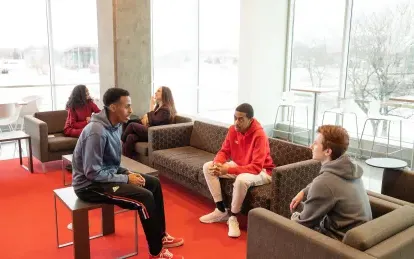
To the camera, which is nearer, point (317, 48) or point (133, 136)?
point (133, 136)

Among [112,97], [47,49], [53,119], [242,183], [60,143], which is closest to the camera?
[112,97]

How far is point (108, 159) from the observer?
9.11 ft

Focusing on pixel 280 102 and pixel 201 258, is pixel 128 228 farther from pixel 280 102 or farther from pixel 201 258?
pixel 280 102

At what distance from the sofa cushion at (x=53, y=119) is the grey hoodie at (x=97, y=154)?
2.83m

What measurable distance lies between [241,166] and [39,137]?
2729 mm

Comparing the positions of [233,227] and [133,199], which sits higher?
[133,199]

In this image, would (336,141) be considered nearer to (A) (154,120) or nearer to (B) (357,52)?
(A) (154,120)

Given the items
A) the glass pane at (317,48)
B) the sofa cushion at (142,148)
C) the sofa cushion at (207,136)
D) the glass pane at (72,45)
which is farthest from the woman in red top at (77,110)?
the glass pane at (317,48)

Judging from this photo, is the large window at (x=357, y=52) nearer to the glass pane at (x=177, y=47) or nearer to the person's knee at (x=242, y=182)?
the glass pane at (x=177, y=47)

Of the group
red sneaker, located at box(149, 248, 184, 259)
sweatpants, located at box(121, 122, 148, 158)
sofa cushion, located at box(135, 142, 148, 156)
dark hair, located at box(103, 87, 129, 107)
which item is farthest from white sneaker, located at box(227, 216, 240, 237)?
sweatpants, located at box(121, 122, 148, 158)

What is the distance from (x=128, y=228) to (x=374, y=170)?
362cm

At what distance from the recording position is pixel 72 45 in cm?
807

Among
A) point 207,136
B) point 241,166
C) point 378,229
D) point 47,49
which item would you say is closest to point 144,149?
point 207,136

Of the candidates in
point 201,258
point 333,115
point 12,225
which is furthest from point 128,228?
point 333,115
